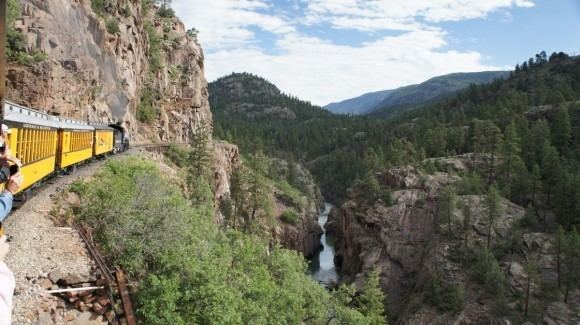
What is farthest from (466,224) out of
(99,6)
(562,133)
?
(99,6)

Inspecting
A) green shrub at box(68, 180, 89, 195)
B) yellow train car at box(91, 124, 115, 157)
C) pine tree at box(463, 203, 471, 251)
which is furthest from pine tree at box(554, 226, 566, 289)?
green shrub at box(68, 180, 89, 195)

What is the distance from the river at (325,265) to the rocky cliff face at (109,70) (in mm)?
30222

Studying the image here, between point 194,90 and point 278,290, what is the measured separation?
174 ft

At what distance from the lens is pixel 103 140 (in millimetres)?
34688

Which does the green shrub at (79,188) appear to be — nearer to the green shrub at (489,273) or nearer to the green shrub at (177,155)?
the green shrub at (177,155)

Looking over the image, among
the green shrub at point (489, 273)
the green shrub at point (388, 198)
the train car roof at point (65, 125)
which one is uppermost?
the train car roof at point (65, 125)

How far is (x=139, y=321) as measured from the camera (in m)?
13.0

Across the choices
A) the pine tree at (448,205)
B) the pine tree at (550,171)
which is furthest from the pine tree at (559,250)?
the pine tree at (550,171)

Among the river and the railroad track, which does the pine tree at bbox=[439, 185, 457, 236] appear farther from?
the railroad track

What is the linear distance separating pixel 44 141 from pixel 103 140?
1620 cm

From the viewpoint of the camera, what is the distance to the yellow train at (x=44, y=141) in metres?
15.0

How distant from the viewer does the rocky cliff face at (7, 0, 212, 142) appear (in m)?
36.6

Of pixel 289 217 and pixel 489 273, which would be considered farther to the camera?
pixel 289 217

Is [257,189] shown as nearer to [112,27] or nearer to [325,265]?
[325,265]
